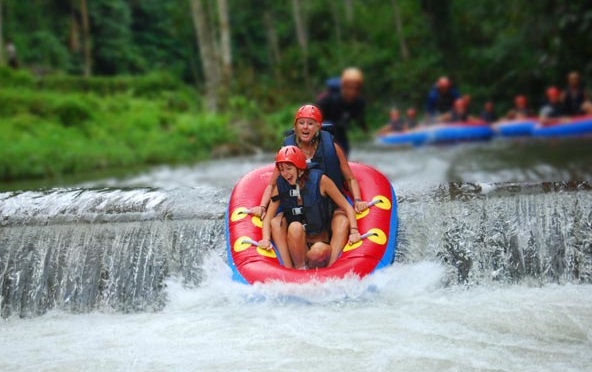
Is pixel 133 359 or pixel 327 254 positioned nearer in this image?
pixel 133 359

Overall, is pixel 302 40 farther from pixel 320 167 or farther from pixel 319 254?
pixel 319 254

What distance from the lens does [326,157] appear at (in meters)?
5.58

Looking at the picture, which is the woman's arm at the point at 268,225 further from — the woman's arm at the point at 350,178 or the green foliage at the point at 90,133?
the green foliage at the point at 90,133

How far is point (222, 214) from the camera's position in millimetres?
6027

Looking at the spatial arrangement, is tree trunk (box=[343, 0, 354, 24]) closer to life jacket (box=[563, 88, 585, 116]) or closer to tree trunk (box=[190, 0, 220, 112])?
tree trunk (box=[190, 0, 220, 112])

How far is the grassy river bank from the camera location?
14.0 meters

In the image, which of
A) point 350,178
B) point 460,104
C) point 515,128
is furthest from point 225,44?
point 350,178

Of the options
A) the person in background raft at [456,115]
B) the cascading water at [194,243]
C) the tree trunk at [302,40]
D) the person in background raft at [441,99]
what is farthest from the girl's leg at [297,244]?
the tree trunk at [302,40]

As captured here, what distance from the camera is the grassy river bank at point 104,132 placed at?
1402cm

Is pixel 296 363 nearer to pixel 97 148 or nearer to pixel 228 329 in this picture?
pixel 228 329

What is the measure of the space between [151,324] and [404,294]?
1.59m

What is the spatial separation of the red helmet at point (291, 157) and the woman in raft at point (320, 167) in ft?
0.77

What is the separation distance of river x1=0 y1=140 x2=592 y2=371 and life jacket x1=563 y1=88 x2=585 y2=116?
8.45 meters

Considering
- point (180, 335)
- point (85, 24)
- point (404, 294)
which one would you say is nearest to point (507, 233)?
point (404, 294)
